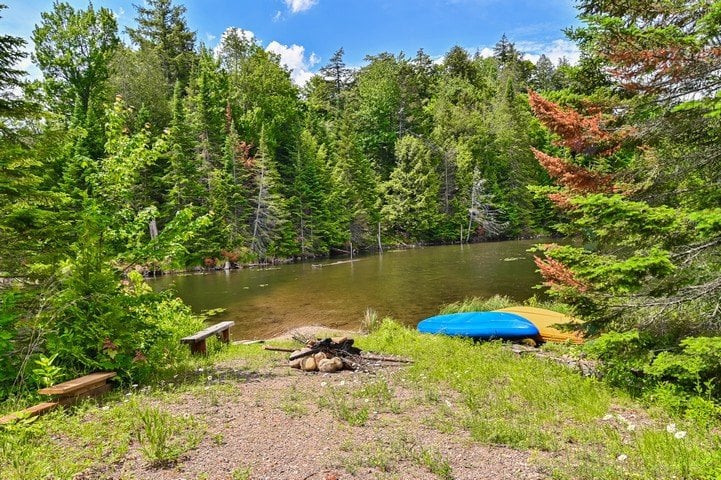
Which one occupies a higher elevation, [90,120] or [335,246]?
[90,120]

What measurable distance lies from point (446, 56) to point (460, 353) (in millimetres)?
72085

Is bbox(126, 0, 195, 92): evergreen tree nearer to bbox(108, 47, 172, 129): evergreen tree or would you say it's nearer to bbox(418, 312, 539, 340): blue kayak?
bbox(108, 47, 172, 129): evergreen tree

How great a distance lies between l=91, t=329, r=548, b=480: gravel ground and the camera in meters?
3.50

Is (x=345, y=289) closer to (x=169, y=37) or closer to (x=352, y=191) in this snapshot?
(x=352, y=191)

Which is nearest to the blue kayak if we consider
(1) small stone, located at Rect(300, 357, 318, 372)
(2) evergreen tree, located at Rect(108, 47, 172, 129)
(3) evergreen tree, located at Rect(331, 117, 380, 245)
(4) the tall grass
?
(4) the tall grass

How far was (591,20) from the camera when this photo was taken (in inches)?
205

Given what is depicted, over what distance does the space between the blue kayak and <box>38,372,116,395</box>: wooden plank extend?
299 inches

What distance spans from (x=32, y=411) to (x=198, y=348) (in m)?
4.42

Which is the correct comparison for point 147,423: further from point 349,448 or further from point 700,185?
point 700,185

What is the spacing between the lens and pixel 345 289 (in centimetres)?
2069

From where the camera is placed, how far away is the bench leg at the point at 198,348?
28.5ft

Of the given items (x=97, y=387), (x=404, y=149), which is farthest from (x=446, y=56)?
(x=97, y=387)

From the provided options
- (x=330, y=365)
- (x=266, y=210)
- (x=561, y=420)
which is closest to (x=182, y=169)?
(x=266, y=210)

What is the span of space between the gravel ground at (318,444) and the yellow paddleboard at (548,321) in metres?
5.43
